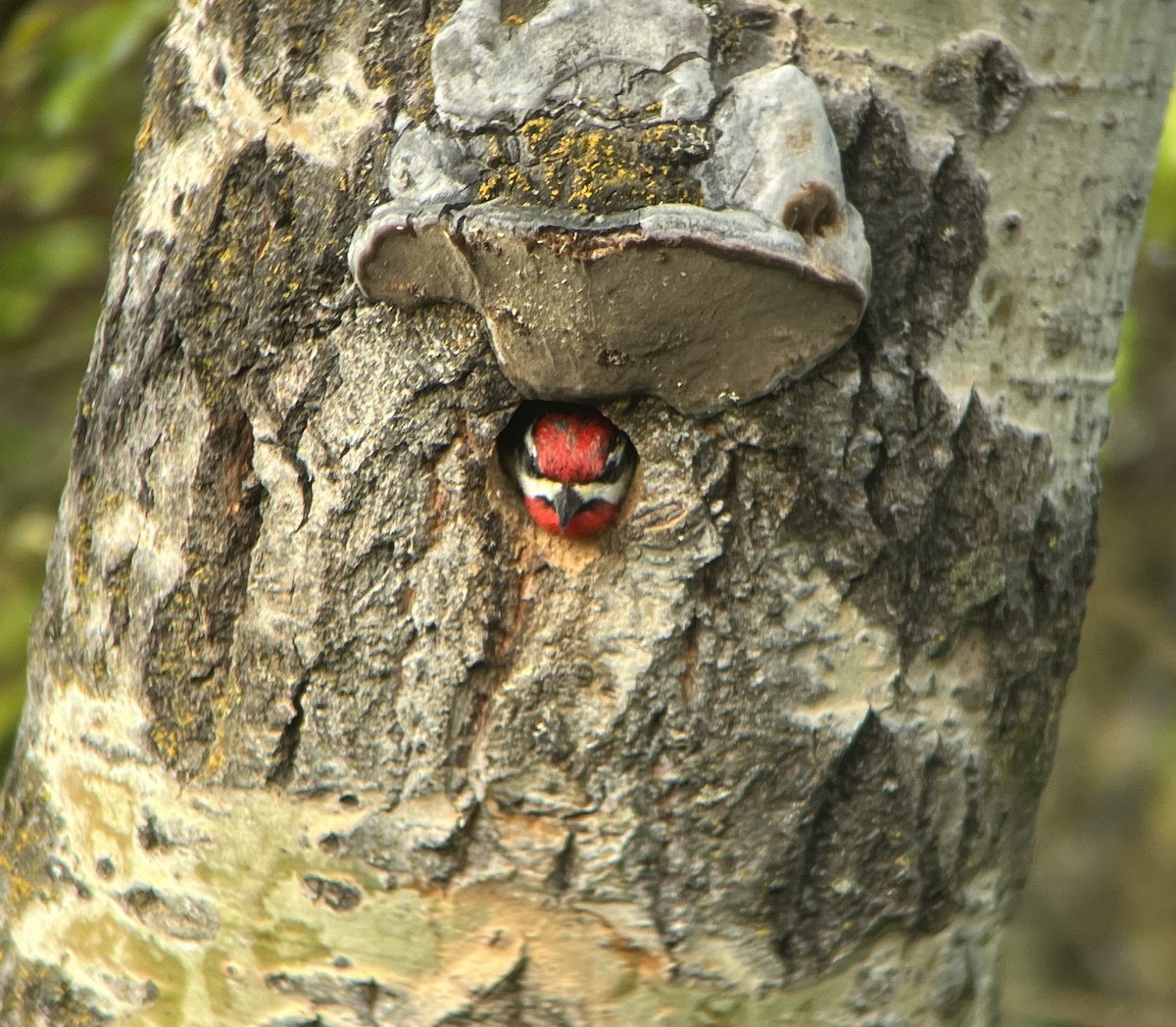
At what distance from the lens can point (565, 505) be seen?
129cm

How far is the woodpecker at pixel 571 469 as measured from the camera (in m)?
1.30

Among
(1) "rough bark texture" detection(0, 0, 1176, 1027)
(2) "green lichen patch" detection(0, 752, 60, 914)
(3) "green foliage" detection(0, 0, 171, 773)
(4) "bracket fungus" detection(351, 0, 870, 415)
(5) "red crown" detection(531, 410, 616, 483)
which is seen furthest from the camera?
(3) "green foliage" detection(0, 0, 171, 773)

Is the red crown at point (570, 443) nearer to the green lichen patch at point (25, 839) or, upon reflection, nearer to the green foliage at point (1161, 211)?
the green lichen patch at point (25, 839)

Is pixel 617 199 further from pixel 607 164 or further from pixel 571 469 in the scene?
pixel 571 469

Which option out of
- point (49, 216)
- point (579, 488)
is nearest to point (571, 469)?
point (579, 488)

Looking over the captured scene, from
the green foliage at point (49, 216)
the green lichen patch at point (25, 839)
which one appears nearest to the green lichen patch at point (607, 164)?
the green lichen patch at point (25, 839)

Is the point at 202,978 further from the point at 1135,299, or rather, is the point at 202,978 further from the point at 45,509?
the point at 1135,299

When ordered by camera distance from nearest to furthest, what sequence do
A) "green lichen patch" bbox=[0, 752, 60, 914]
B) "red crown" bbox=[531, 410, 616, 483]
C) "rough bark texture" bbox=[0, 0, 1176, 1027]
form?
1. "rough bark texture" bbox=[0, 0, 1176, 1027]
2. "red crown" bbox=[531, 410, 616, 483]
3. "green lichen patch" bbox=[0, 752, 60, 914]

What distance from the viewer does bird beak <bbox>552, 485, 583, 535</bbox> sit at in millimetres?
1287

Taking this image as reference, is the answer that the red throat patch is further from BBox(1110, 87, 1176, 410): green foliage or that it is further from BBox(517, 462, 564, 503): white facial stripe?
BBox(1110, 87, 1176, 410): green foliage

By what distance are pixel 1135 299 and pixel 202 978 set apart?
489cm

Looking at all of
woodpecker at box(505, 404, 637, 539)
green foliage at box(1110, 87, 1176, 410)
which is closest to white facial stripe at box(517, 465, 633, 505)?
woodpecker at box(505, 404, 637, 539)

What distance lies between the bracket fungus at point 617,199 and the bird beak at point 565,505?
0.14 m

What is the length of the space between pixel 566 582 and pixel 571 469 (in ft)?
0.42
